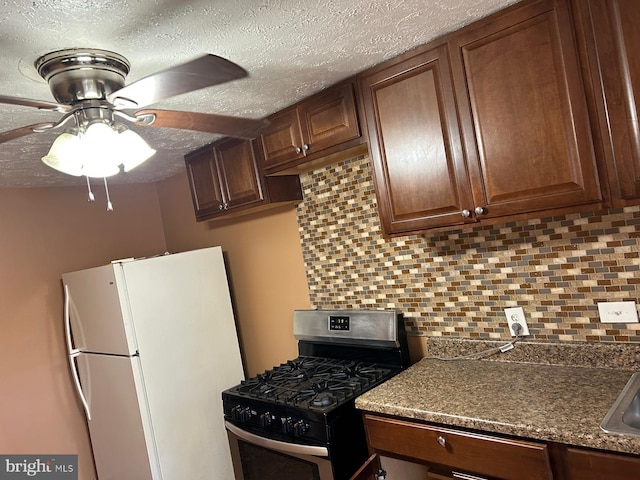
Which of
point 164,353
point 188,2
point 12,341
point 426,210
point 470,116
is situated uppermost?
point 188,2

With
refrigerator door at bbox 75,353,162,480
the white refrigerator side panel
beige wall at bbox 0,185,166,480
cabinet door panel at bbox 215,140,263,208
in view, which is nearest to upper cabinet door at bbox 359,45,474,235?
cabinet door panel at bbox 215,140,263,208

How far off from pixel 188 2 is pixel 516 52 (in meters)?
1.02

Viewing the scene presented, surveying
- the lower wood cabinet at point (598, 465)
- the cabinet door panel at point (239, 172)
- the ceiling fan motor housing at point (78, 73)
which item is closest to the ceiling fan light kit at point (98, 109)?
the ceiling fan motor housing at point (78, 73)

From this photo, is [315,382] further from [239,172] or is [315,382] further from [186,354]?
[239,172]

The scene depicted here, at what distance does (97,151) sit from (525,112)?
1303mm

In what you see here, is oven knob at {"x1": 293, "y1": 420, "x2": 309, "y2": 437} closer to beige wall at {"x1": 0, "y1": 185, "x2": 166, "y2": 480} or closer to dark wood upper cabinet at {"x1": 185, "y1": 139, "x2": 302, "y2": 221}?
dark wood upper cabinet at {"x1": 185, "y1": 139, "x2": 302, "y2": 221}

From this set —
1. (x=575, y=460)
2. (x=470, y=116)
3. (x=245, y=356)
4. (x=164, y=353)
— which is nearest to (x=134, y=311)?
(x=164, y=353)

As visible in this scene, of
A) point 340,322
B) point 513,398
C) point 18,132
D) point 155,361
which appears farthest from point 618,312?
point 155,361

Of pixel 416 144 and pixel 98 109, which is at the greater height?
pixel 98 109

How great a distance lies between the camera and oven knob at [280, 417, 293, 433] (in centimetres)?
200

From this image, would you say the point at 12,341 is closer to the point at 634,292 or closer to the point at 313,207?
the point at 313,207

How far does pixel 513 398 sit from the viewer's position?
1.60 metres

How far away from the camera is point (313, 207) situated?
2.67m

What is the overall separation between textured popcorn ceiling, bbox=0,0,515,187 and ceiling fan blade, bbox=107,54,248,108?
8.0 inches
